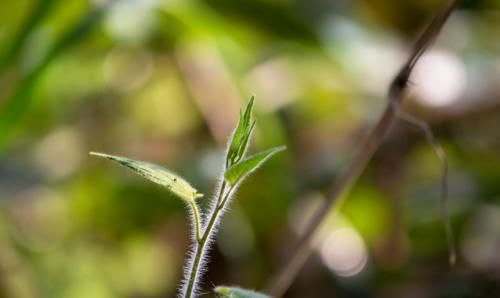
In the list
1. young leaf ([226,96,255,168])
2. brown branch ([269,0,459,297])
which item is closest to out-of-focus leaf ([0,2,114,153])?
brown branch ([269,0,459,297])

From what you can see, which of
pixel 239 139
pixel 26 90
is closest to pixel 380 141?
pixel 239 139

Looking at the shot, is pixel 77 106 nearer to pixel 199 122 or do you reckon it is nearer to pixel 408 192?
pixel 199 122

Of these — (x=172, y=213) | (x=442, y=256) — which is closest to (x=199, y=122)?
(x=172, y=213)

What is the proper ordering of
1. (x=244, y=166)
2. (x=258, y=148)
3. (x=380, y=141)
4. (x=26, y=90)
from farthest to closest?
(x=258, y=148) < (x=26, y=90) < (x=380, y=141) < (x=244, y=166)

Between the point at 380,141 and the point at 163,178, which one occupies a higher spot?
the point at 163,178

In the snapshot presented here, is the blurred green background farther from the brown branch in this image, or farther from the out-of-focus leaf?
the brown branch

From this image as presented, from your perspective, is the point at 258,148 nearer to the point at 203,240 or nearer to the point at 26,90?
the point at 26,90

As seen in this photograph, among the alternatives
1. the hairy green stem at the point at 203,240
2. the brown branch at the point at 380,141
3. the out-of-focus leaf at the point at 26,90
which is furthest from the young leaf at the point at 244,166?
the out-of-focus leaf at the point at 26,90
